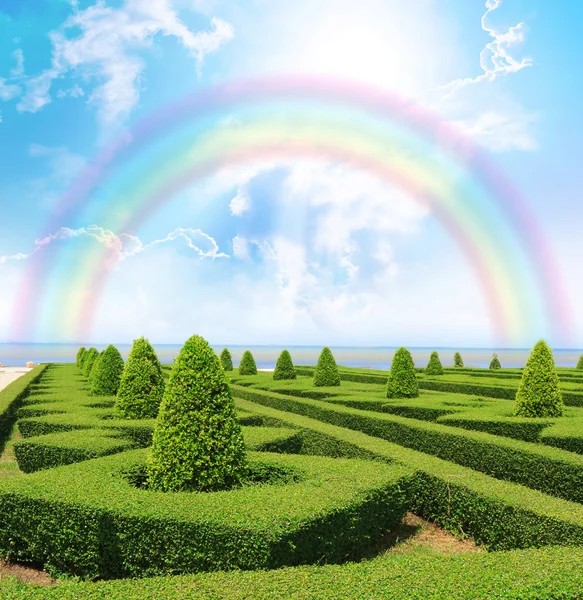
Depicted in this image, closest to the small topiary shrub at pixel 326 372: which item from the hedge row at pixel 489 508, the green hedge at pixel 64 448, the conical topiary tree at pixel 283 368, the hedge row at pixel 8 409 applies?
the conical topiary tree at pixel 283 368

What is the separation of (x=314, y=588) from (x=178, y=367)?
433cm

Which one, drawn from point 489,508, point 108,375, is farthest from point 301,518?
point 108,375

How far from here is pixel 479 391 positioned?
862 inches

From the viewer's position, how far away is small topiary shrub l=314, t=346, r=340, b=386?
73.5ft

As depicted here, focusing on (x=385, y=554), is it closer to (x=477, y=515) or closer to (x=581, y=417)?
(x=477, y=515)

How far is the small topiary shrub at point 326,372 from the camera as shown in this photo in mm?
22406

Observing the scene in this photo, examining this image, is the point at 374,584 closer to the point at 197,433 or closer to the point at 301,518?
the point at 301,518

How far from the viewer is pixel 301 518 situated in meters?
5.49

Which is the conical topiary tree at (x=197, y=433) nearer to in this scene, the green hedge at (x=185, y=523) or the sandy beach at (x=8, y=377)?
the green hedge at (x=185, y=523)

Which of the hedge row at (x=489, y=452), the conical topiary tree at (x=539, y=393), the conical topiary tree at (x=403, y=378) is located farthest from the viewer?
the conical topiary tree at (x=403, y=378)

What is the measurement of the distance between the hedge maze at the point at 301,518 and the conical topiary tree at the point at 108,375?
5.78 metres

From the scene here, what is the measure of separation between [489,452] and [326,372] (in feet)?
41.2

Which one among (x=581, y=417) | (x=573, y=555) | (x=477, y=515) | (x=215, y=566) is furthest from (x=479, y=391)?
(x=215, y=566)

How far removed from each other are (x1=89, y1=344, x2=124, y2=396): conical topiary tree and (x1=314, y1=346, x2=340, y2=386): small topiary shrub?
363 inches
